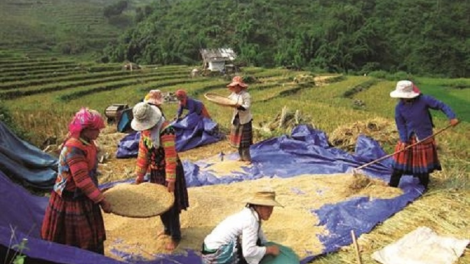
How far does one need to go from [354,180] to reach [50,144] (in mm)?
5150

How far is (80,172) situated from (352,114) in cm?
1254

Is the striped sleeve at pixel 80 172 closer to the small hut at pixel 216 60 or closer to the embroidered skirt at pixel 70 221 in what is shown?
the embroidered skirt at pixel 70 221

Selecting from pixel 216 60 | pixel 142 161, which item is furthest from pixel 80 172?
pixel 216 60

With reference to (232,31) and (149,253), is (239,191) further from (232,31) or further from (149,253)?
(232,31)

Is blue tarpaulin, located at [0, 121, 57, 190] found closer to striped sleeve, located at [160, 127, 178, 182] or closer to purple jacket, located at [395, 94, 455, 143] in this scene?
striped sleeve, located at [160, 127, 178, 182]

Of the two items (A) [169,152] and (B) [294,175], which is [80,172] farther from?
(B) [294,175]

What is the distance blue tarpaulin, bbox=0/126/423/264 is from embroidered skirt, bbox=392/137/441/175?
0.29 metres

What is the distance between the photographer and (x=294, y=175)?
6387 mm

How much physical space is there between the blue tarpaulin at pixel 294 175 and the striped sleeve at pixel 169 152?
0.75 metres

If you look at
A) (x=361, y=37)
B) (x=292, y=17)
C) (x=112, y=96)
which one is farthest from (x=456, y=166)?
(x=292, y=17)

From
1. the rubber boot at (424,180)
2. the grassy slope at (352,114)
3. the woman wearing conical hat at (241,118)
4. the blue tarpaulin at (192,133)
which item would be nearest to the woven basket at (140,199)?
the grassy slope at (352,114)

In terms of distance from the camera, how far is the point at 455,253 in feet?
13.1

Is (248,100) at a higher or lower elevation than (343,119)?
higher

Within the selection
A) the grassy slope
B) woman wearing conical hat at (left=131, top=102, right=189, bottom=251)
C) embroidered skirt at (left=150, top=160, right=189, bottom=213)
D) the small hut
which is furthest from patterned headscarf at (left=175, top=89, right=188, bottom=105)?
the small hut
